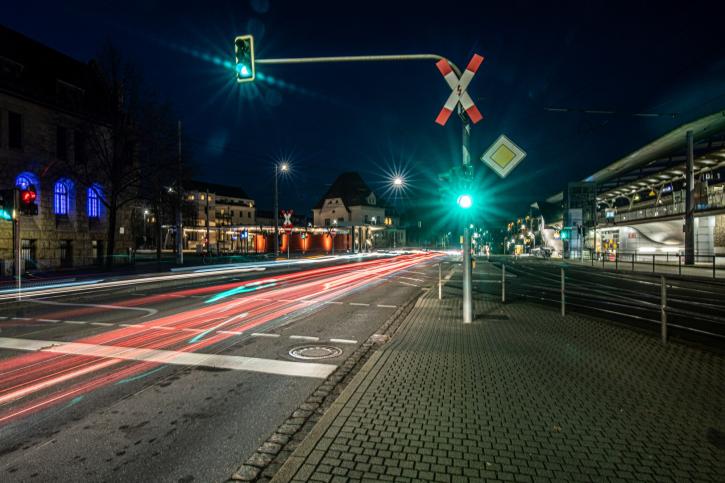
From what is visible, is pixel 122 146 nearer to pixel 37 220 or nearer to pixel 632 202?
pixel 37 220

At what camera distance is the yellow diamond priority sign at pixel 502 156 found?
8.04m

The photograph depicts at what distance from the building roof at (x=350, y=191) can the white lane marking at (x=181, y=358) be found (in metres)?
81.0

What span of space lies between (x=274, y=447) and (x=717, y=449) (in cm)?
388

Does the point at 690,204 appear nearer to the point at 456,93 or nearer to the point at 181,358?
the point at 456,93

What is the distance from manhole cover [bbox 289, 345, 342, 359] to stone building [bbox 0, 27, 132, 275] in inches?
976

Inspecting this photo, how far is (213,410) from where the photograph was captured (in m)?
4.82

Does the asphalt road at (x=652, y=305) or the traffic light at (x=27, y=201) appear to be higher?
the traffic light at (x=27, y=201)

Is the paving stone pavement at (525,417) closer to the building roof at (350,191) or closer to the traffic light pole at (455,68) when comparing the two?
the traffic light pole at (455,68)

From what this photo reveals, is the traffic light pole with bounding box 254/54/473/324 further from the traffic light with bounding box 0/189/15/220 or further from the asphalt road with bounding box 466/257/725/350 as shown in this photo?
the traffic light with bounding box 0/189/15/220

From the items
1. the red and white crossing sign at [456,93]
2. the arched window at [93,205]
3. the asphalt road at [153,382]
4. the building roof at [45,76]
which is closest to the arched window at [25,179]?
the arched window at [93,205]

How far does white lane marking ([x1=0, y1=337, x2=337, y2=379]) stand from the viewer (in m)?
6.38

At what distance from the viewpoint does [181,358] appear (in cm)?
698

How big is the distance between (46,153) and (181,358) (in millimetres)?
27586

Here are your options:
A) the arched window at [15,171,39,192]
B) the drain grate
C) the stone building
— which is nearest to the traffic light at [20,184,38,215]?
the stone building
